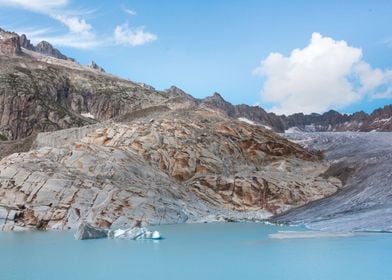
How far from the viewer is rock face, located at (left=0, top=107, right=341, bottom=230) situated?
164 ft

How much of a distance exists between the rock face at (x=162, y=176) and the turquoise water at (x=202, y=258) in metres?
11.3

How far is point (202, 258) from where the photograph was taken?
27.8 meters

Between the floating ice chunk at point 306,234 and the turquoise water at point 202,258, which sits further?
the floating ice chunk at point 306,234

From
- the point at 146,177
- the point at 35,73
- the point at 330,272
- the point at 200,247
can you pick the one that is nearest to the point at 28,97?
the point at 35,73

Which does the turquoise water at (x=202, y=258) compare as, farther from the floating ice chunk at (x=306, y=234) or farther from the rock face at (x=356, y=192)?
the rock face at (x=356, y=192)

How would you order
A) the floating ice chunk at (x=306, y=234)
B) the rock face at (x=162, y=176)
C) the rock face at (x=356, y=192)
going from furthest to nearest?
the rock face at (x=162, y=176)
the rock face at (x=356, y=192)
the floating ice chunk at (x=306, y=234)

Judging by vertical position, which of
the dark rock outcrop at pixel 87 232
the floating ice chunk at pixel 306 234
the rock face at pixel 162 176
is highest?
the rock face at pixel 162 176

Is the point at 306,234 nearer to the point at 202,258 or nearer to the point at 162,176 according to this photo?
the point at 202,258

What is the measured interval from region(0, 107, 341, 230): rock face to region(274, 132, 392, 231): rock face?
3017 millimetres

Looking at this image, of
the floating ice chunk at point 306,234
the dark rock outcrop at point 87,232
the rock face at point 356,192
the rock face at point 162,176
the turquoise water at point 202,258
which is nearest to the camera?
the turquoise water at point 202,258

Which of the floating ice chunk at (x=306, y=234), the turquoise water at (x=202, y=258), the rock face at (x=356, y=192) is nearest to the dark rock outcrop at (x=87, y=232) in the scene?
the turquoise water at (x=202, y=258)

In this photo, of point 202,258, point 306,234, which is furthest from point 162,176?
point 202,258

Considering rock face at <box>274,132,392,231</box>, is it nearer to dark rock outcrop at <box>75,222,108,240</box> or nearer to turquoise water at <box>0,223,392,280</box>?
turquoise water at <box>0,223,392,280</box>

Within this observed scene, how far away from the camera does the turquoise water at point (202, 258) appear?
23156mm
